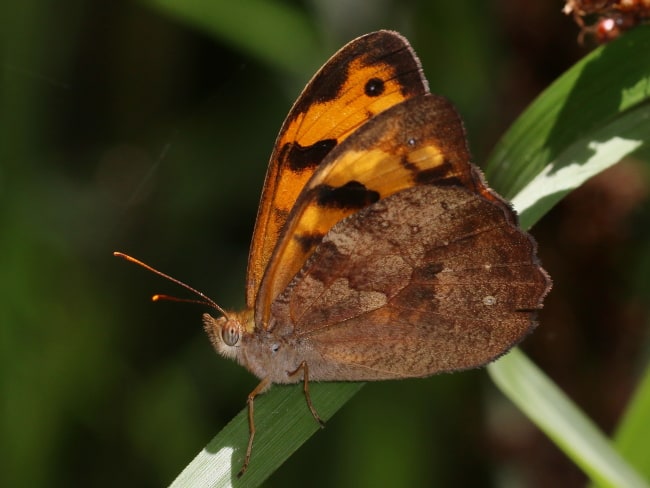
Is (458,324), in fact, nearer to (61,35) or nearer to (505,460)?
(505,460)

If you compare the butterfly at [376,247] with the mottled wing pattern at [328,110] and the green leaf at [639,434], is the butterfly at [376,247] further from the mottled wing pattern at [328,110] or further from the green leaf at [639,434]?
the green leaf at [639,434]

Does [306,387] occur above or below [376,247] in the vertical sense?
below

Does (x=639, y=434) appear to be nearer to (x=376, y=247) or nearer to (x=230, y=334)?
(x=376, y=247)

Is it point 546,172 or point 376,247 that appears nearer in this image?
point 546,172

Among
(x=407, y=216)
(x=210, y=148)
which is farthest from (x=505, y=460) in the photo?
(x=210, y=148)

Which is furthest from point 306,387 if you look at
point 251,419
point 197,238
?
point 197,238

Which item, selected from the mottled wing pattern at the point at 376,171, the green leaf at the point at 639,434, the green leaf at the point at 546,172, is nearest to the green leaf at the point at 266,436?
the green leaf at the point at 546,172

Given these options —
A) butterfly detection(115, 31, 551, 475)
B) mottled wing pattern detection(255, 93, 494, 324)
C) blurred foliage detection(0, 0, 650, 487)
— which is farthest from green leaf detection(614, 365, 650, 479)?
blurred foliage detection(0, 0, 650, 487)
